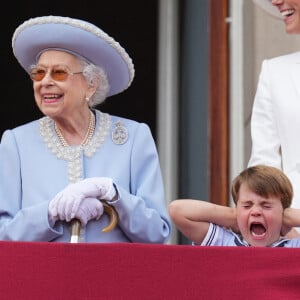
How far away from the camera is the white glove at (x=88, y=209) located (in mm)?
3379

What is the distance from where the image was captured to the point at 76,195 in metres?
3.36

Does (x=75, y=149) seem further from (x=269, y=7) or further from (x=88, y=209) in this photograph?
(x=269, y=7)

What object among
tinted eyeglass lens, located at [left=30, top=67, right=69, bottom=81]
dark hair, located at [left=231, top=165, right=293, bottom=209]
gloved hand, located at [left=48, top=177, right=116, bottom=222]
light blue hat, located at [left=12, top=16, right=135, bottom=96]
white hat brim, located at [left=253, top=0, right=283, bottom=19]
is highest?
white hat brim, located at [left=253, top=0, right=283, bottom=19]

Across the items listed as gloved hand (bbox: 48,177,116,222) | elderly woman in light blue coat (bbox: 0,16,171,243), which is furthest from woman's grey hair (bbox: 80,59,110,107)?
gloved hand (bbox: 48,177,116,222)

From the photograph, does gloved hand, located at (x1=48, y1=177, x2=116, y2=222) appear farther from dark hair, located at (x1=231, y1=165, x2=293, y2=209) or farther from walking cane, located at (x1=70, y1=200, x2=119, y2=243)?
dark hair, located at (x1=231, y1=165, x2=293, y2=209)

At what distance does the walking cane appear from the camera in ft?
11.0

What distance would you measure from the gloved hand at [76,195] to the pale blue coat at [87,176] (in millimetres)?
32

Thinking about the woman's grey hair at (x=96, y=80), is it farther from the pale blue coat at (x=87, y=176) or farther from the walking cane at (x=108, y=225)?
the walking cane at (x=108, y=225)

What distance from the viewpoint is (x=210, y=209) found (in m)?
3.74

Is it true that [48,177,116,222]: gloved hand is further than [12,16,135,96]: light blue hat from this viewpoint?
No

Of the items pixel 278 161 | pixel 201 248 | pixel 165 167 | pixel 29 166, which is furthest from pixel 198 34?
pixel 201 248

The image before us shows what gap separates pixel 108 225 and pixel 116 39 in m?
3.70

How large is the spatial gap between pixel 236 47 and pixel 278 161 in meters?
1.65

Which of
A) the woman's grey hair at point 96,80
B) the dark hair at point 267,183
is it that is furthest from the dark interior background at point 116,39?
the dark hair at point 267,183
